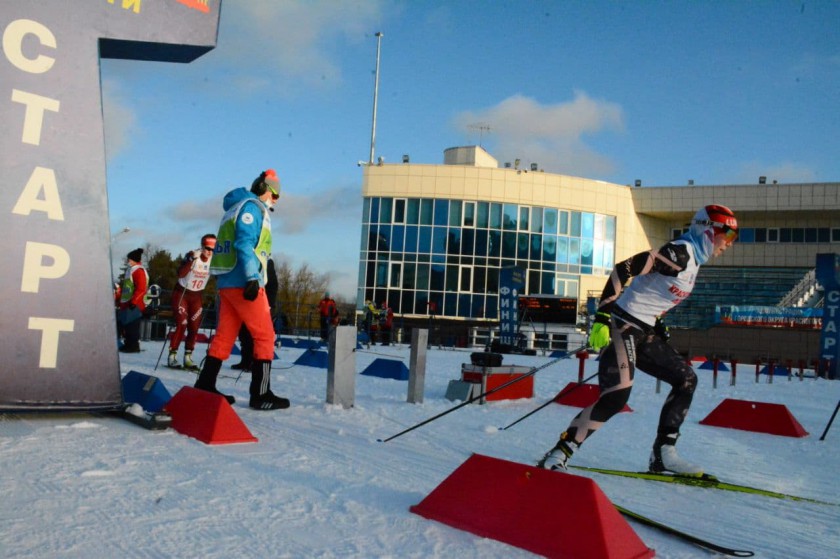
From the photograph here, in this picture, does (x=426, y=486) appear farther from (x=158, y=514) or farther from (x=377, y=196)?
(x=377, y=196)

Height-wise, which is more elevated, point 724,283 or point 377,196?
point 377,196

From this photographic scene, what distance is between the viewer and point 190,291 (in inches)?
345

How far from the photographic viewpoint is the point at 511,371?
810cm

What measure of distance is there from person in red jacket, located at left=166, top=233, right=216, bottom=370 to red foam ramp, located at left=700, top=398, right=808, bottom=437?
6.23 m

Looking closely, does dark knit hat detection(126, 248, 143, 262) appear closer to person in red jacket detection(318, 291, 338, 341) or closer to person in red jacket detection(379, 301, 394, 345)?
person in red jacket detection(318, 291, 338, 341)

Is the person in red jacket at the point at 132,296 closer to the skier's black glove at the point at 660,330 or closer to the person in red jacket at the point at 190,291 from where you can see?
the person in red jacket at the point at 190,291

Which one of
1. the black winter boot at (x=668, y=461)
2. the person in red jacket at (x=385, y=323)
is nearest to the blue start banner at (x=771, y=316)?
the person in red jacket at (x=385, y=323)

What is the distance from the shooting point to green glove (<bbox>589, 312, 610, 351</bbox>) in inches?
153

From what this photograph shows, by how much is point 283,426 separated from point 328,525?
2.44 meters

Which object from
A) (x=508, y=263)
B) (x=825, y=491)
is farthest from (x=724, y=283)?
(x=825, y=491)

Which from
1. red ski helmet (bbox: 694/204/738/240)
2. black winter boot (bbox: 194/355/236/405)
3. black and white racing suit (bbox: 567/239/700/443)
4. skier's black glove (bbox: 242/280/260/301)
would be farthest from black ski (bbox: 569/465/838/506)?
black winter boot (bbox: 194/355/236/405)

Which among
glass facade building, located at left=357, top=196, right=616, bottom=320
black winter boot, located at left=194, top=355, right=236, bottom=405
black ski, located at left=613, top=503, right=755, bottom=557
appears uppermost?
glass facade building, located at left=357, top=196, right=616, bottom=320

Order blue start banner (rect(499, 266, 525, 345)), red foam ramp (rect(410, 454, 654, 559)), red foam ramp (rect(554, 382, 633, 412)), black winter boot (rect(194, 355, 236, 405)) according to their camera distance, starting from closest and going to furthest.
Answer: red foam ramp (rect(410, 454, 654, 559)), black winter boot (rect(194, 355, 236, 405)), red foam ramp (rect(554, 382, 633, 412)), blue start banner (rect(499, 266, 525, 345))

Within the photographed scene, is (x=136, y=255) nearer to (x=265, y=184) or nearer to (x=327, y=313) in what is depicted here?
(x=265, y=184)
